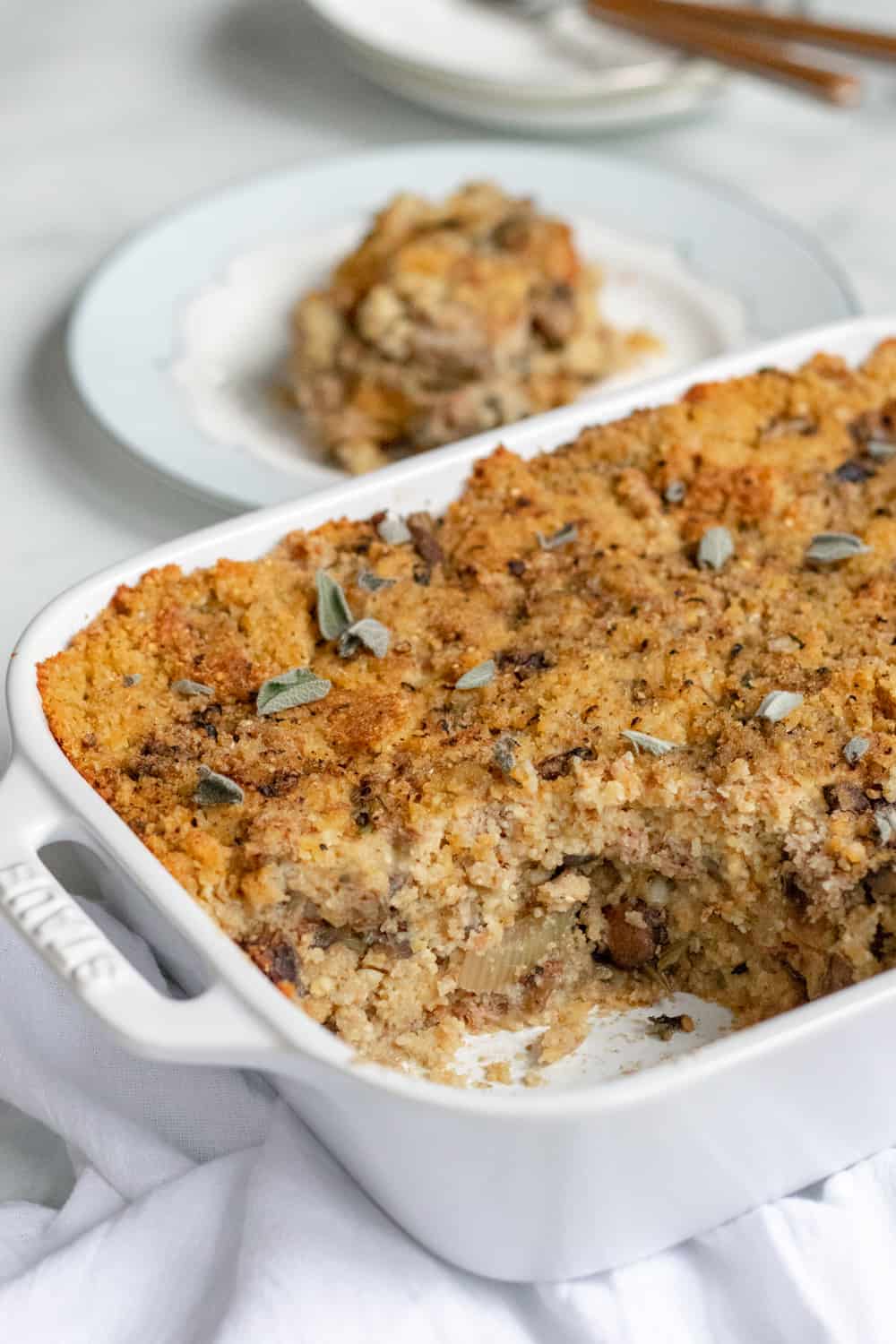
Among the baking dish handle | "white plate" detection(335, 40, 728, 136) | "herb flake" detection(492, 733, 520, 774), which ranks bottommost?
"white plate" detection(335, 40, 728, 136)

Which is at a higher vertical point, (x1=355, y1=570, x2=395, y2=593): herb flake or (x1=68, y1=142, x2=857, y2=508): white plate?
(x1=355, y1=570, x2=395, y2=593): herb flake

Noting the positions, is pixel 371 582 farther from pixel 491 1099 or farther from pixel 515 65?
pixel 515 65

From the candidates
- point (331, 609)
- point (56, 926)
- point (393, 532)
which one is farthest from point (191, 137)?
point (56, 926)

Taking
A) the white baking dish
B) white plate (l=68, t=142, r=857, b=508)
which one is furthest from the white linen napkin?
white plate (l=68, t=142, r=857, b=508)

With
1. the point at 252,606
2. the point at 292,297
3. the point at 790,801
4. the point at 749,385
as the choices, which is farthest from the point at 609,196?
the point at 790,801

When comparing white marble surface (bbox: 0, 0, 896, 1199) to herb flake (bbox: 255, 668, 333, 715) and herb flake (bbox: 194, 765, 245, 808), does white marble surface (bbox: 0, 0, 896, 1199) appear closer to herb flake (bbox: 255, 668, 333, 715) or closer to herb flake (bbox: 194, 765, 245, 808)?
herb flake (bbox: 255, 668, 333, 715)

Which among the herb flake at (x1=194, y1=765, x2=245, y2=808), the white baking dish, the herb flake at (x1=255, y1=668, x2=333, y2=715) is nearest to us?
the white baking dish
